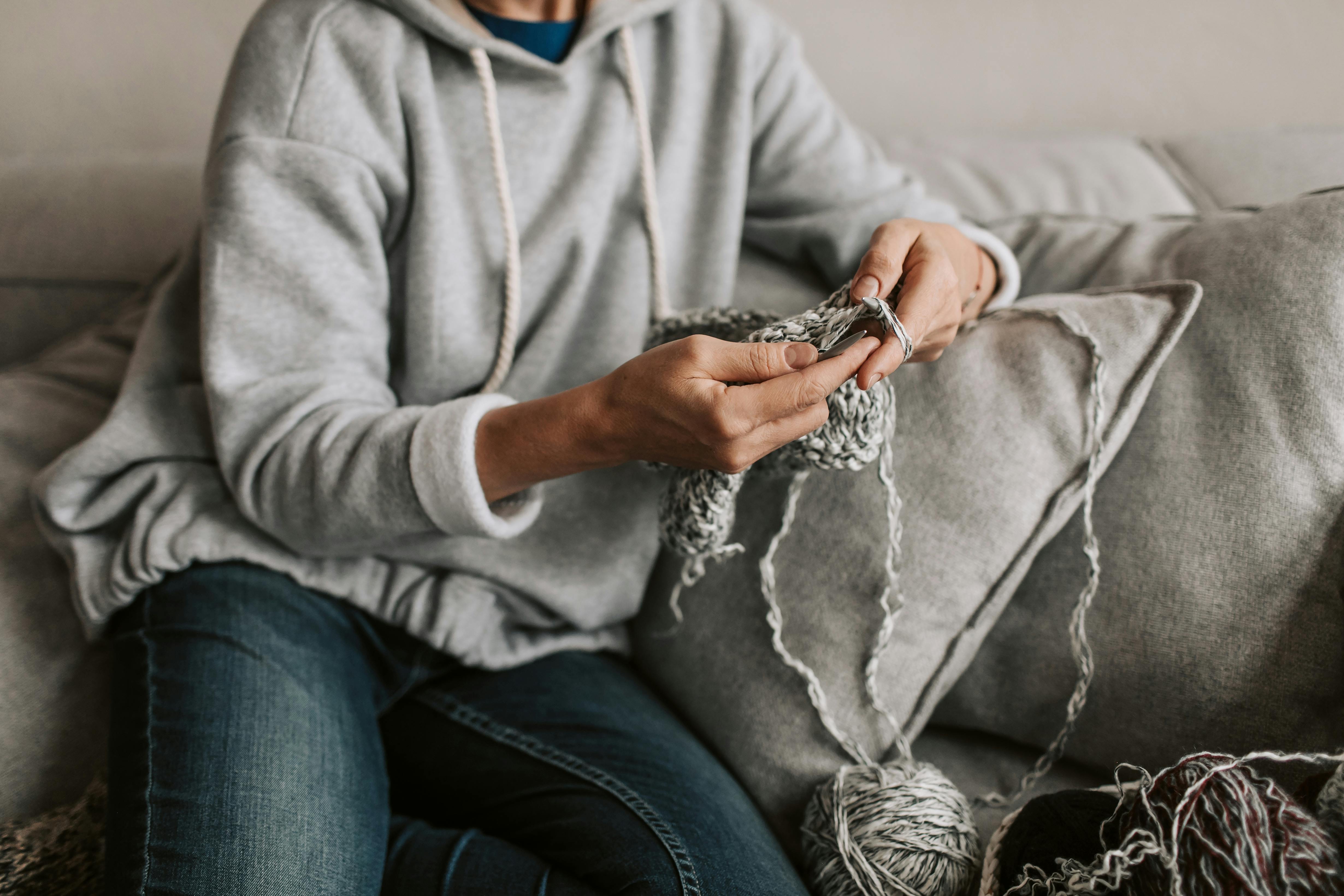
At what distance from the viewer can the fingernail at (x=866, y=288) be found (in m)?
0.48

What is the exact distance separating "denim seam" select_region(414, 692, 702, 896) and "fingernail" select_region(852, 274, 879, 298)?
438mm

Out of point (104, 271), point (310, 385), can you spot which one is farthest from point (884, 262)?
point (104, 271)

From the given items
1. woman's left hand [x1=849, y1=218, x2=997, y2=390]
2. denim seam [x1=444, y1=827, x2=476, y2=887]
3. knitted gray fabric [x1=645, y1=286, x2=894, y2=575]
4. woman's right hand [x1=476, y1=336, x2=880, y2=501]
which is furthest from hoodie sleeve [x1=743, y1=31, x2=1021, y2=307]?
denim seam [x1=444, y1=827, x2=476, y2=887]

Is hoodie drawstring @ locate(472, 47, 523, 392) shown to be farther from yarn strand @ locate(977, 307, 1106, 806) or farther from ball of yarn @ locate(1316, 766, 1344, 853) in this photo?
ball of yarn @ locate(1316, 766, 1344, 853)

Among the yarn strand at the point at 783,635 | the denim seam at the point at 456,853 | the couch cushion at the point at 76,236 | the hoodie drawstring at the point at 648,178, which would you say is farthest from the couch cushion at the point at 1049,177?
the couch cushion at the point at 76,236

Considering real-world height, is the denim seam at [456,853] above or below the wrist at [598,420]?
below

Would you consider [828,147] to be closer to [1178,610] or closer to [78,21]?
[1178,610]

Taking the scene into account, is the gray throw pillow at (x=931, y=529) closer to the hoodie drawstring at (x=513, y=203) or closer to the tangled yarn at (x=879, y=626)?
the tangled yarn at (x=879, y=626)

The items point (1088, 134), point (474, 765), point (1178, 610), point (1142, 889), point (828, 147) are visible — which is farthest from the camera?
point (1088, 134)

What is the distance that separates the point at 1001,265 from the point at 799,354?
369mm

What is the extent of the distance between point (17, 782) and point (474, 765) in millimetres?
401

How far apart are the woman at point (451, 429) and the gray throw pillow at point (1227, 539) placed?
0.63ft

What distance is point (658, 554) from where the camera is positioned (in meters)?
0.77

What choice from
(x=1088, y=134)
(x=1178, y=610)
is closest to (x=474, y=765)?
(x=1178, y=610)
